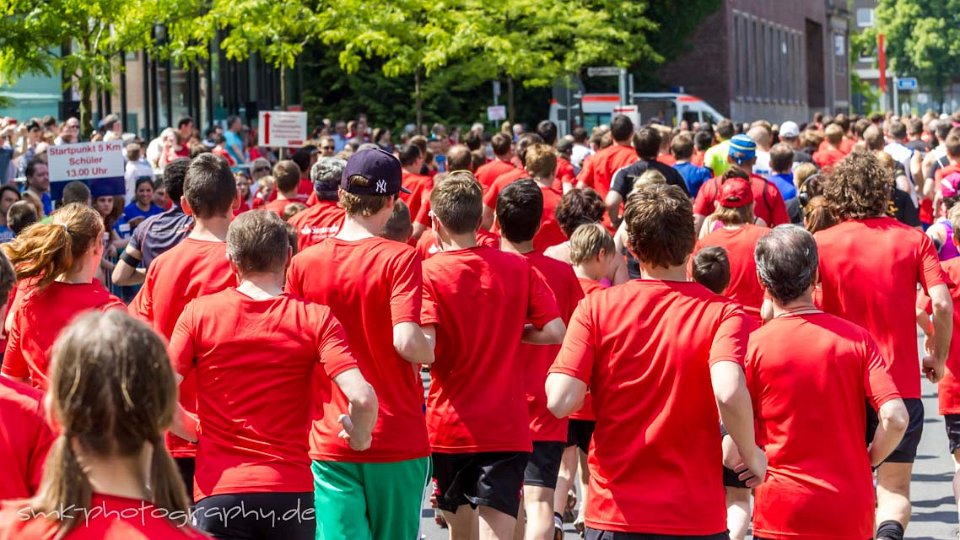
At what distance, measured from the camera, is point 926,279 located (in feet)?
23.5

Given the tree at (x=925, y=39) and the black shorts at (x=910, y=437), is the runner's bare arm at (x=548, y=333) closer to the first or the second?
the black shorts at (x=910, y=437)

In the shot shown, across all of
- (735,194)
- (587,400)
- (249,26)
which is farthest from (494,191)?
(249,26)

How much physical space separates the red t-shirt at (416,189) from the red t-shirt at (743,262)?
442 cm

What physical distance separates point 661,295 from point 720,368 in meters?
0.32

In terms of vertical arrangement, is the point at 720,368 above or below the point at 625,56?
below

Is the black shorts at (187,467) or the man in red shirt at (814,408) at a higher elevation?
the man in red shirt at (814,408)

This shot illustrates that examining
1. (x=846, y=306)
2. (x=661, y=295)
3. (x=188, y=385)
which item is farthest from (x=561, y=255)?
(x=661, y=295)

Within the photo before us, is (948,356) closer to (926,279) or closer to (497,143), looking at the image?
(926,279)

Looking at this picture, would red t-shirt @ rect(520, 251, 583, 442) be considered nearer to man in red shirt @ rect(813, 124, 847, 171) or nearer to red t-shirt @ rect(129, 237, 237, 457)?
red t-shirt @ rect(129, 237, 237, 457)

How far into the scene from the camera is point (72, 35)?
17141 mm

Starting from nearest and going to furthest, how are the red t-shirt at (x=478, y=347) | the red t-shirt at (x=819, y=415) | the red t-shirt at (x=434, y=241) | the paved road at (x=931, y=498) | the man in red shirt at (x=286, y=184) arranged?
the red t-shirt at (x=819, y=415)
the red t-shirt at (x=478, y=347)
the red t-shirt at (x=434, y=241)
the paved road at (x=931, y=498)
the man in red shirt at (x=286, y=184)

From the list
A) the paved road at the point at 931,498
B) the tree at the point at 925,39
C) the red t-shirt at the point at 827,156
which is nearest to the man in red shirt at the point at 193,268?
the paved road at the point at 931,498

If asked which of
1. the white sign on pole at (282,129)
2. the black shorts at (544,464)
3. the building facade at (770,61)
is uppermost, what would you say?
the building facade at (770,61)

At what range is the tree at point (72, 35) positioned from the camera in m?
16.6
